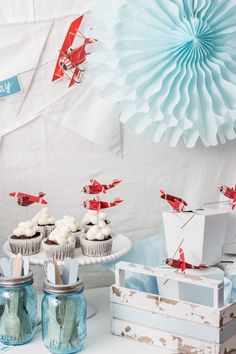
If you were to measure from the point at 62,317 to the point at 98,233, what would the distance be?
287 millimetres

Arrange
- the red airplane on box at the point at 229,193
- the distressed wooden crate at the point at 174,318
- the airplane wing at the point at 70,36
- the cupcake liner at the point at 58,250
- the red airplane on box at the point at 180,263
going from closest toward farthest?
the distressed wooden crate at the point at 174,318 → the red airplane on box at the point at 180,263 → the cupcake liner at the point at 58,250 → the red airplane on box at the point at 229,193 → the airplane wing at the point at 70,36

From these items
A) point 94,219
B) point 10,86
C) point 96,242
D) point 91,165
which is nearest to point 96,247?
point 96,242

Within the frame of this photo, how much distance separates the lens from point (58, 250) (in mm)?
1434

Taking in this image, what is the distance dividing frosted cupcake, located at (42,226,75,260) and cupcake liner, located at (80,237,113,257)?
3cm

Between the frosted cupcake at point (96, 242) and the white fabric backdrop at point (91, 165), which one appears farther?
the white fabric backdrop at point (91, 165)

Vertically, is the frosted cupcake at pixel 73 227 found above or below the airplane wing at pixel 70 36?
below

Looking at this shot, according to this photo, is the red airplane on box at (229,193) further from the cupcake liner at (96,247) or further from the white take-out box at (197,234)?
the cupcake liner at (96,247)

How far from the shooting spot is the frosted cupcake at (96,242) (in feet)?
4.80

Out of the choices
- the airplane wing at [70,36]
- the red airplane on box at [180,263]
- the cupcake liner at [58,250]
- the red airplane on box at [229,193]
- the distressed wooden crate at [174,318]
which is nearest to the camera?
the distressed wooden crate at [174,318]

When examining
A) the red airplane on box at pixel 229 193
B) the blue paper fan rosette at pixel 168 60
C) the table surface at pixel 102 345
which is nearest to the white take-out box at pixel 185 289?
the table surface at pixel 102 345

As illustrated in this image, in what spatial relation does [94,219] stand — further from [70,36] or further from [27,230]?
[70,36]

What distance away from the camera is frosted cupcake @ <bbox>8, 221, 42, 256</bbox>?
1468 millimetres

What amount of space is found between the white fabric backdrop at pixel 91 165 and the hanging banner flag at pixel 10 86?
0.8 inches

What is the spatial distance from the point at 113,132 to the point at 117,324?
0.63m
